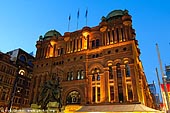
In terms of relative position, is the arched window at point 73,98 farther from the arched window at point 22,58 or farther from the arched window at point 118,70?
the arched window at point 22,58

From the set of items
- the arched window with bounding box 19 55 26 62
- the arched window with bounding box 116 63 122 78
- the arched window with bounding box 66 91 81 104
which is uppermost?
the arched window with bounding box 19 55 26 62

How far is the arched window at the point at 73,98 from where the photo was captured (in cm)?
3238

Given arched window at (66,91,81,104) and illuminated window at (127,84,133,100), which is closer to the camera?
illuminated window at (127,84,133,100)

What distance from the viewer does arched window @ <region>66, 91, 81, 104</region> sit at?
3238 centimetres

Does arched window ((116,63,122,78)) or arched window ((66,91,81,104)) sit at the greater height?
arched window ((116,63,122,78))

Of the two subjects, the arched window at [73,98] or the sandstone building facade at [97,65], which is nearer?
the sandstone building facade at [97,65]

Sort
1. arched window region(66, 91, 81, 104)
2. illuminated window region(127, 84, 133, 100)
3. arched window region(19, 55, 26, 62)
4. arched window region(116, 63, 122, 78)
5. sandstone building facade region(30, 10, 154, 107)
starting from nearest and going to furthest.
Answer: illuminated window region(127, 84, 133, 100) < sandstone building facade region(30, 10, 154, 107) < arched window region(116, 63, 122, 78) < arched window region(66, 91, 81, 104) < arched window region(19, 55, 26, 62)

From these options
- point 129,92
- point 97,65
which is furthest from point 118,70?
point 129,92

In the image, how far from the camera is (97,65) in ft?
108

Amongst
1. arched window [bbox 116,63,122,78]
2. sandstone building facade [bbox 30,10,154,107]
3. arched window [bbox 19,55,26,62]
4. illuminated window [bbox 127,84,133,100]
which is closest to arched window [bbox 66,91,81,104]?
sandstone building facade [bbox 30,10,154,107]

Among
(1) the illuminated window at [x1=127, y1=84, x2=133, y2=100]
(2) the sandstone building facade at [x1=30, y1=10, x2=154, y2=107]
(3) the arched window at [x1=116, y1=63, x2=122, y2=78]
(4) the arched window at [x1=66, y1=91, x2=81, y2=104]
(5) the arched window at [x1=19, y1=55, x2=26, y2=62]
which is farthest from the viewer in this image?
(5) the arched window at [x1=19, y1=55, x2=26, y2=62]

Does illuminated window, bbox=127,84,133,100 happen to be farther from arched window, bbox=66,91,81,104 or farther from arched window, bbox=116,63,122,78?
arched window, bbox=66,91,81,104

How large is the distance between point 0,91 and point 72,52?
23015mm

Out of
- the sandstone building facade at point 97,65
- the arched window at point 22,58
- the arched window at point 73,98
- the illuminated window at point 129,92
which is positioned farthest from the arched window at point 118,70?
the arched window at point 22,58
